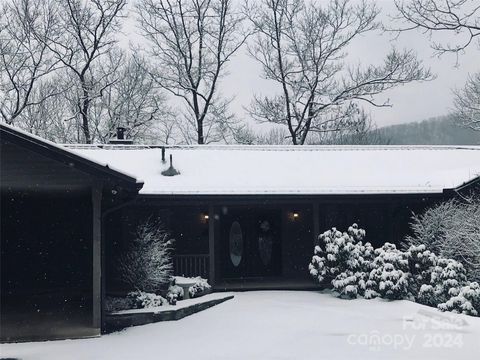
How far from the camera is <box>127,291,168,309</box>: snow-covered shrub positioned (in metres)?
11.9

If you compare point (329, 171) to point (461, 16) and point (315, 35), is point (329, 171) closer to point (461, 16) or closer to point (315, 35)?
point (461, 16)

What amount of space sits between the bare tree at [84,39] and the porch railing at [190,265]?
15.8 m

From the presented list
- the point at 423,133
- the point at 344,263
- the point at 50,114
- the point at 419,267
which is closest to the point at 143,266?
the point at 344,263

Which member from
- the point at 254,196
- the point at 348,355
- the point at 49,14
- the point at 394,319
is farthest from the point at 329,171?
the point at 49,14

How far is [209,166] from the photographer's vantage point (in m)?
17.2

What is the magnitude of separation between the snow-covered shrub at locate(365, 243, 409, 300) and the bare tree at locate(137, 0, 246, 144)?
1894cm

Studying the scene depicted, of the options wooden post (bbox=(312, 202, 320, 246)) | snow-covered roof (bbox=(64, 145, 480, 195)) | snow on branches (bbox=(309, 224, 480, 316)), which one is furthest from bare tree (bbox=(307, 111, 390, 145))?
snow on branches (bbox=(309, 224, 480, 316))

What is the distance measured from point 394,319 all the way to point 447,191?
5.61 m

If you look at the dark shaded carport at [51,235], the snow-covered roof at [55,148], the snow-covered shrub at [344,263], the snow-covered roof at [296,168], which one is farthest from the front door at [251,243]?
the snow-covered roof at [55,148]

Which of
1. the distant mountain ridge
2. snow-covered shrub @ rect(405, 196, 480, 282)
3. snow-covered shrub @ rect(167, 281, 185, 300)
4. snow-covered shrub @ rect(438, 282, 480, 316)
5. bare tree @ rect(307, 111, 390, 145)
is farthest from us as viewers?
the distant mountain ridge

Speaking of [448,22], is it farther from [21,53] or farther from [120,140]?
[21,53]

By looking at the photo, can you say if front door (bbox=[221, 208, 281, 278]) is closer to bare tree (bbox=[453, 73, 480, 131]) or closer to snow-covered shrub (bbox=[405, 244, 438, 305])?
snow-covered shrub (bbox=[405, 244, 438, 305])

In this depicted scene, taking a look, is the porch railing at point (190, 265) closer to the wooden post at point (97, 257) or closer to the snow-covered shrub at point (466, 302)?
the wooden post at point (97, 257)

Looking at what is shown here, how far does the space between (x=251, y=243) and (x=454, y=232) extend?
631 cm
